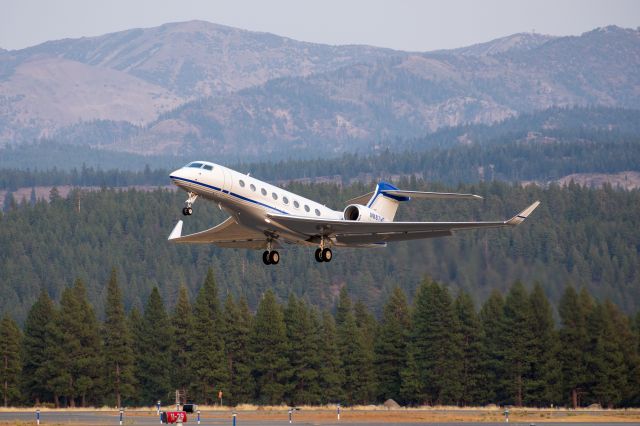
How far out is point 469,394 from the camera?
9662 cm

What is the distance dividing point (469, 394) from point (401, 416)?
23266 millimetres

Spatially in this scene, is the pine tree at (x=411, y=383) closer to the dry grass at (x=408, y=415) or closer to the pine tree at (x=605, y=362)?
the dry grass at (x=408, y=415)

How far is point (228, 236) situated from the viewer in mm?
54969

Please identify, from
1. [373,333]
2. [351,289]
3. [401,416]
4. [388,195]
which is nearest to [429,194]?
[388,195]

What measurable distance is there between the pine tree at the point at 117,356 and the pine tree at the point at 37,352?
15.5ft

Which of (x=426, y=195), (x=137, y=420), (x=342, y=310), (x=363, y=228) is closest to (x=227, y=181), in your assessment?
(x=363, y=228)

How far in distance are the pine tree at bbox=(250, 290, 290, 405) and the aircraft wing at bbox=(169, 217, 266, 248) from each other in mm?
43701

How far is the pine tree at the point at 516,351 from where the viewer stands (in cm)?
9512

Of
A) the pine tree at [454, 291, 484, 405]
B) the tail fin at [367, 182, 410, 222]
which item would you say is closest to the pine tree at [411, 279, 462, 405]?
the pine tree at [454, 291, 484, 405]

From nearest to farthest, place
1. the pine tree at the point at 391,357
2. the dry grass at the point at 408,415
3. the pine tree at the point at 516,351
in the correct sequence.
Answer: the dry grass at the point at 408,415
the pine tree at the point at 516,351
the pine tree at the point at 391,357

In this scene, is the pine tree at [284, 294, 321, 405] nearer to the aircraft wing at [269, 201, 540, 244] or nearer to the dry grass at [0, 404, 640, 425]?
the dry grass at [0, 404, 640, 425]

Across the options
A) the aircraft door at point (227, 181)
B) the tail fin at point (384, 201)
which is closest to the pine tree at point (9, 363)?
the tail fin at point (384, 201)

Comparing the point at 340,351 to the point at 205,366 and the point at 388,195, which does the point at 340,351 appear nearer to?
the point at 205,366

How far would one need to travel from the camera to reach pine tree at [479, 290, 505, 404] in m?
96.3
